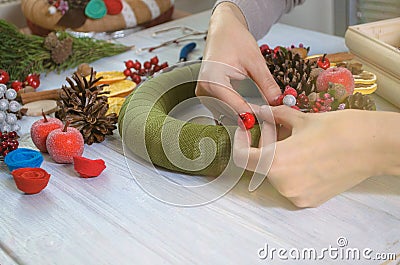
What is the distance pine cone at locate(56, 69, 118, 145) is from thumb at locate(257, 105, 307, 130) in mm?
232

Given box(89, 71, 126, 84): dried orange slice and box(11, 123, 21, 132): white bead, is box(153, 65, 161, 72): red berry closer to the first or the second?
box(89, 71, 126, 84): dried orange slice

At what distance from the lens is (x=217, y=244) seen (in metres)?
0.60

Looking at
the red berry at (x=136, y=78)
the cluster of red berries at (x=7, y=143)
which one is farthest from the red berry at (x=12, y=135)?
the red berry at (x=136, y=78)

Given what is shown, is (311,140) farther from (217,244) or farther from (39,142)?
(39,142)

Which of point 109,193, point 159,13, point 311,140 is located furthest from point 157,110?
point 159,13

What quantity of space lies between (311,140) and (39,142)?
0.36 m

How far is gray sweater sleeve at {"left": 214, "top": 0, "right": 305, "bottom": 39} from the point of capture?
991mm

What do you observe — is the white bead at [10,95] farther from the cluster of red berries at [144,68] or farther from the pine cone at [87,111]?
the cluster of red berries at [144,68]

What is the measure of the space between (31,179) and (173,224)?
0.18 m

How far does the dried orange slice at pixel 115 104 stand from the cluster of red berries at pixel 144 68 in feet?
0.35

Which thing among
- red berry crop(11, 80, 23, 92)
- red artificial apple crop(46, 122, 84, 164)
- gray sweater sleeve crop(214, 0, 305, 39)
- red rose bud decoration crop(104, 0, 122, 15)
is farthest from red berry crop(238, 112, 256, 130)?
red rose bud decoration crop(104, 0, 122, 15)

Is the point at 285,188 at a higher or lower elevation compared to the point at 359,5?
higher

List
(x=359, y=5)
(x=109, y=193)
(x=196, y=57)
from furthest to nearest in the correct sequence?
(x=359, y=5) < (x=196, y=57) < (x=109, y=193)

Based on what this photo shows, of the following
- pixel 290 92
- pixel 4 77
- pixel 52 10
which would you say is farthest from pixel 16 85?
pixel 290 92
